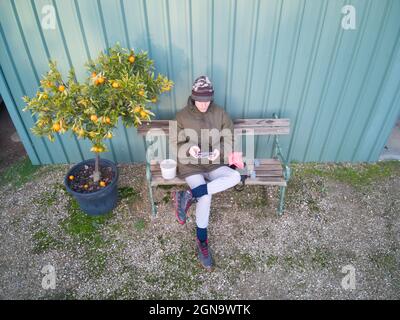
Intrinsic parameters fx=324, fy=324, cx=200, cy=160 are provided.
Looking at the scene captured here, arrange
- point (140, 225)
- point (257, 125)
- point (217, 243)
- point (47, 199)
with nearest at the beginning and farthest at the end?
point (217, 243), point (140, 225), point (257, 125), point (47, 199)

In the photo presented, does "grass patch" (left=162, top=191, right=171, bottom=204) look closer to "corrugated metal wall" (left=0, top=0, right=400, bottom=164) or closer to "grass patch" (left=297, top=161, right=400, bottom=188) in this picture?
"corrugated metal wall" (left=0, top=0, right=400, bottom=164)

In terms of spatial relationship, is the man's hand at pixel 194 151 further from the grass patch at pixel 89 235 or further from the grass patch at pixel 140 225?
the grass patch at pixel 89 235

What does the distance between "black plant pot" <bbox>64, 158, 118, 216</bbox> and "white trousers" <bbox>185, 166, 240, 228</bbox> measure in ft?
2.80

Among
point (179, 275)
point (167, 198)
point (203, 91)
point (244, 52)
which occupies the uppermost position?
point (244, 52)

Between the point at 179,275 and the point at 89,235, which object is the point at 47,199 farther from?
the point at 179,275

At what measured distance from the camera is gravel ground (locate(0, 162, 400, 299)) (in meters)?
3.09

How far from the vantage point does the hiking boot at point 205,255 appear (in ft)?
10.5

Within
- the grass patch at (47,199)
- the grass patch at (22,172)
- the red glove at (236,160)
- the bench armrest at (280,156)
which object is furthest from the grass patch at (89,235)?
the bench armrest at (280,156)

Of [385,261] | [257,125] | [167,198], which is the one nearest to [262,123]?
[257,125]

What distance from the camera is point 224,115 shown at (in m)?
3.45

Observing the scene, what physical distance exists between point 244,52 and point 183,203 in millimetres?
1738

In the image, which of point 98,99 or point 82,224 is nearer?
point 98,99

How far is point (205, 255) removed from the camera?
3.24 metres
